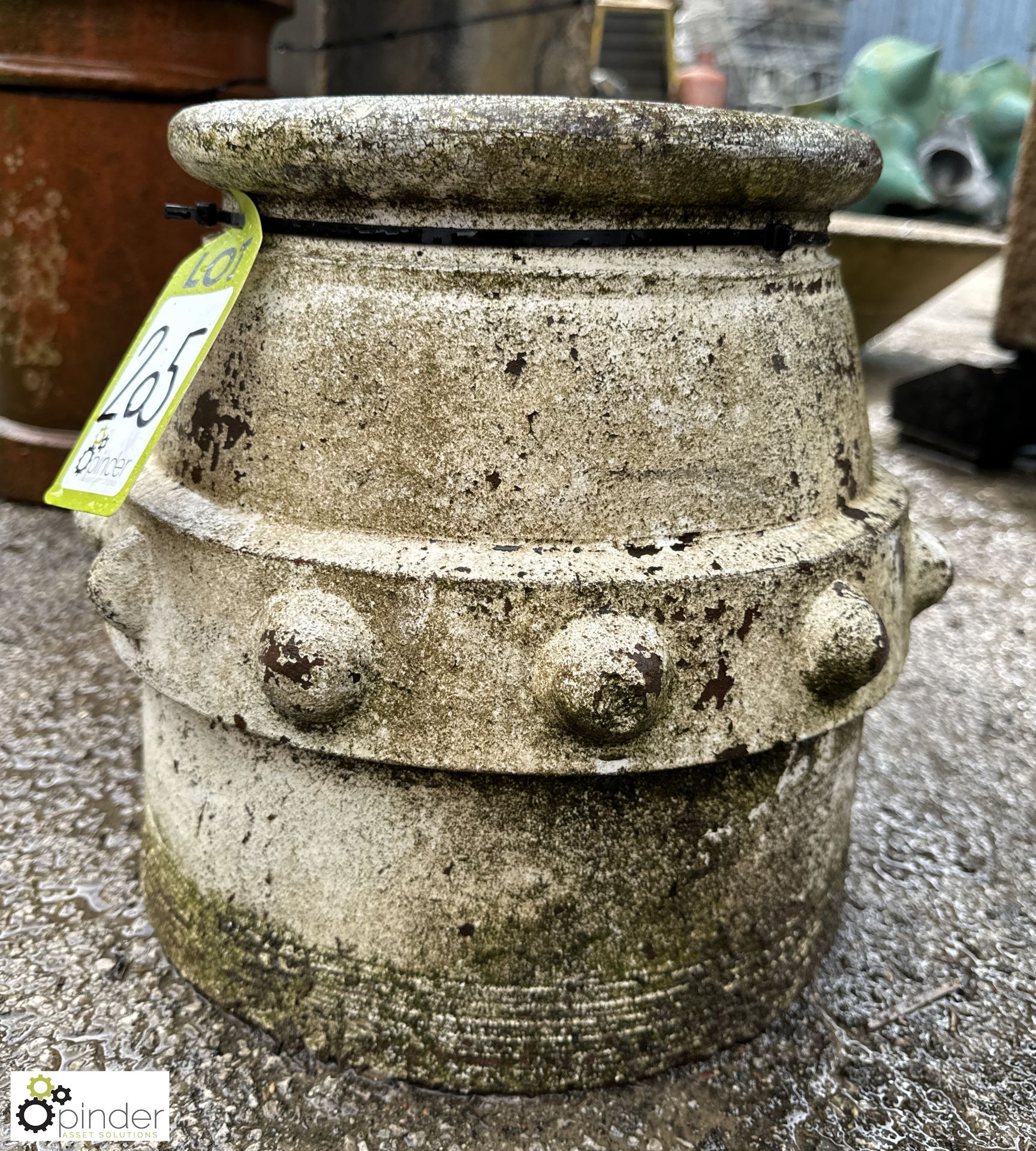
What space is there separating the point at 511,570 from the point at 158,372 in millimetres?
414

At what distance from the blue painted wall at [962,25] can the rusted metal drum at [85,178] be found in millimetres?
11523

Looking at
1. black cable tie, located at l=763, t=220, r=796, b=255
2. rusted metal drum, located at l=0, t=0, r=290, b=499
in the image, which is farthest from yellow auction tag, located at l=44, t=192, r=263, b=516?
rusted metal drum, located at l=0, t=0, r=290, b=499

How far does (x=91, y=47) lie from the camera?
7.73ft

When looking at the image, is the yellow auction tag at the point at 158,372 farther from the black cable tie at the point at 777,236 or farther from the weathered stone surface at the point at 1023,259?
the weathered stone surface at the point at 1023,259

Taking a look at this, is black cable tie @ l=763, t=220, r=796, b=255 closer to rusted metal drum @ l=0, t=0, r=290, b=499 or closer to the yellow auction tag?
the yellow auction tag

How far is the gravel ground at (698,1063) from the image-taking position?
1067 mm

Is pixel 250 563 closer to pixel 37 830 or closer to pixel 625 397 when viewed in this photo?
pixel 625 397

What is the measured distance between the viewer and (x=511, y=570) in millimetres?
912

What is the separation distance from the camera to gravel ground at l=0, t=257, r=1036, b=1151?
3.50 ft

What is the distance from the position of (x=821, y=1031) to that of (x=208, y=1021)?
68 cm

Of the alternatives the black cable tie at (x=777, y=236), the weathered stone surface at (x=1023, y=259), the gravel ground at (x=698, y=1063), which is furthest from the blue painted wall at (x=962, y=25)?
the black cable tie at (x=777, y=236)

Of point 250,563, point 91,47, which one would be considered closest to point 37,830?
point 250,563

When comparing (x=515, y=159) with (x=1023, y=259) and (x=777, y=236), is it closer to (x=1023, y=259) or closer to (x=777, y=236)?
(x=777, y=236)

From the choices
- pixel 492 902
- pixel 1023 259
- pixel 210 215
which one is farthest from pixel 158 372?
pixel 1023 259
